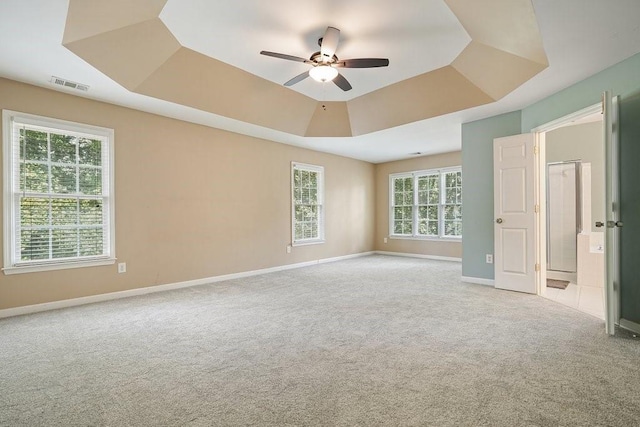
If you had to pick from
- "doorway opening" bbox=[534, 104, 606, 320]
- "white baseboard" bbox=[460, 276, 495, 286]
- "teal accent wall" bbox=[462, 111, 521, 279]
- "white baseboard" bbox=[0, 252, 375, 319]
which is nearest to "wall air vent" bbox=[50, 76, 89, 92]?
"white baseboard" bbox=[0, 252, 375, 319]

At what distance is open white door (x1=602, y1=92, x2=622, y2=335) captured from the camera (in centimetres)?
271

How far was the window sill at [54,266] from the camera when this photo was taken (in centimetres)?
341

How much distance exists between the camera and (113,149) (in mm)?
4105

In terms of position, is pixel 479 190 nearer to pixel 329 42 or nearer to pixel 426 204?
pixel 426 204

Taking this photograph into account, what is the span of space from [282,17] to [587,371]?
12.4 ft

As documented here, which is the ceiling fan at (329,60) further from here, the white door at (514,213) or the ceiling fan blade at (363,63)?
the white door at (514,213)

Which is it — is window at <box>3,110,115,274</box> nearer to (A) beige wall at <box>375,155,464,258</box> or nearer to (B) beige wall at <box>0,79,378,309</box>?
(B) beige wall at <box>0,79,378,309</box>

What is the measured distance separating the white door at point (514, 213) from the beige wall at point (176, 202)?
372 centimetres

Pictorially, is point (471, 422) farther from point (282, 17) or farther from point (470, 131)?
point (470, 131)

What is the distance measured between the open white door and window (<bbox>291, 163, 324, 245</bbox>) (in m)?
4.83

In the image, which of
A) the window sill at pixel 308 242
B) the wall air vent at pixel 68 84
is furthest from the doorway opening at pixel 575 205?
the wall air vent at pixel 68 84

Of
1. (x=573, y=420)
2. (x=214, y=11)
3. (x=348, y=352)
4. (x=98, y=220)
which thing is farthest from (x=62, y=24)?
(x=573, y=420)

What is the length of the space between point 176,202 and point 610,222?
520 centimetres

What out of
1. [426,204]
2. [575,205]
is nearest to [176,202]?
[426,204]
